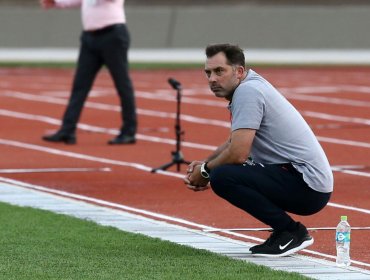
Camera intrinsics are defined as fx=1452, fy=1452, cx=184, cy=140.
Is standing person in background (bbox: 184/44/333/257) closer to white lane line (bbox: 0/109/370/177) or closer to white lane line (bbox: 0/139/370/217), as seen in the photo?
white lane line (bbox: 0/139/370/217)

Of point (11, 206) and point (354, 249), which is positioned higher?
point (354, 249)

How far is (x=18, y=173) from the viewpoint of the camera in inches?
579

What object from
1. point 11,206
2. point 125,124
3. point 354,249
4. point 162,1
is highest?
point 354,249

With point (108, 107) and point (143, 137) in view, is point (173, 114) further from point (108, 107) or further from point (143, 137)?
point (143, 137)

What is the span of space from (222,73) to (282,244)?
122 cm

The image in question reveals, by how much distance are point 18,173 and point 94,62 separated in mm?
3415

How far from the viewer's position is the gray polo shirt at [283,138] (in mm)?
9648

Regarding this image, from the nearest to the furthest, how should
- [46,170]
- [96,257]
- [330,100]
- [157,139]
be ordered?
[96,257] < [46,170] < [157,139] < [330,100]

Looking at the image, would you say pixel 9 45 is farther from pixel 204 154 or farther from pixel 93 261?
pixel 93 261

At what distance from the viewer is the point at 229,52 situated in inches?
378

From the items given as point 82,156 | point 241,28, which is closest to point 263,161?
point 82,156

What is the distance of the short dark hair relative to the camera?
31.5 feet

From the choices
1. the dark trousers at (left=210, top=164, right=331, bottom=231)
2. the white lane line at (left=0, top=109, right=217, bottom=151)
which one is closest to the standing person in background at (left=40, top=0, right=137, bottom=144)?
the white lane line at (left=0, top=109, right=217, bottom=151)

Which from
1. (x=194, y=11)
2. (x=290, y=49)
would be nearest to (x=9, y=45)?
(x=194, y=11)
